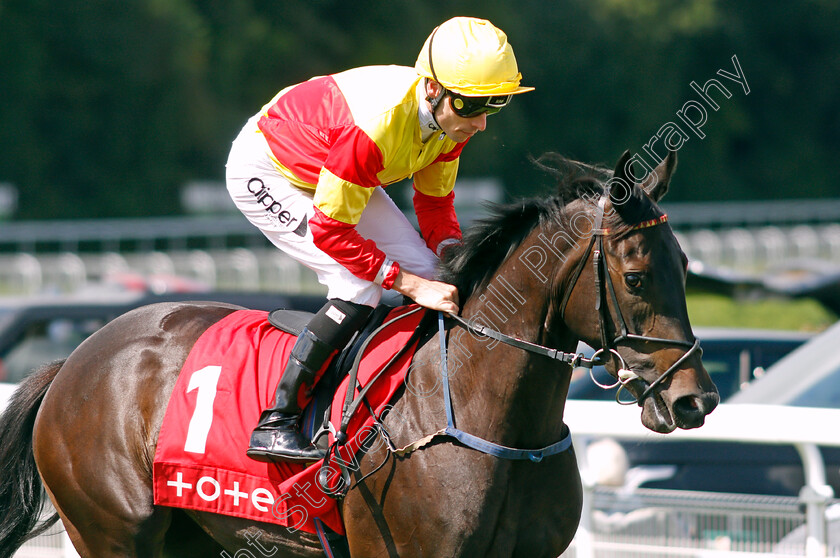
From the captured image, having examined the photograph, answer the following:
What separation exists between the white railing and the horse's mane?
964 mm

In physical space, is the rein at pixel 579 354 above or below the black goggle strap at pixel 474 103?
below

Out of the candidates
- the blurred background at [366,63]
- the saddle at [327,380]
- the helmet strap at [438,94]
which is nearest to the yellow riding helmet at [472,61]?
the helmet strap at [438,94]

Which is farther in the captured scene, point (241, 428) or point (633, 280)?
point (241, 428)

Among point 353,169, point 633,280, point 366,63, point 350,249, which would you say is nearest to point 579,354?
point 633,280

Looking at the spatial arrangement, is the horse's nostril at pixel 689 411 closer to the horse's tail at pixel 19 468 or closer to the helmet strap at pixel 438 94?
the helmet strap at pixel 438 94

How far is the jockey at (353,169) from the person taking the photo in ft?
10.1

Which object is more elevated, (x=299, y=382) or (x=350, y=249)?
(x=350, y=249)

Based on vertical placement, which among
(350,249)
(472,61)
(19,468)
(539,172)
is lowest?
(19,468)

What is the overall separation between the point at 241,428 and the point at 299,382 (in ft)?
0.97

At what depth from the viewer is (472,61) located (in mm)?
3041

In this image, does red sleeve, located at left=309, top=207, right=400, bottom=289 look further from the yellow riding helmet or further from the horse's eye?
the horse's eye

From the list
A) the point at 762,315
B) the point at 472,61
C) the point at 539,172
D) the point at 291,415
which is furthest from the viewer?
the point at 762,315

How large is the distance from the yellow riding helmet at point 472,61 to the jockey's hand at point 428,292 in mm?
600

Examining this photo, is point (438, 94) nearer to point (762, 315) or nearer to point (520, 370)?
point (520, 370)
